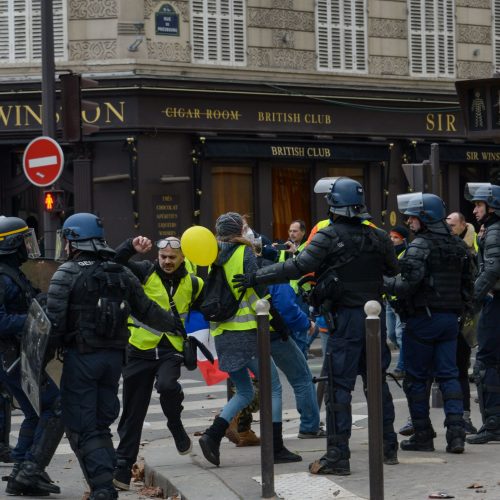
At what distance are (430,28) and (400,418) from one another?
17.8 m

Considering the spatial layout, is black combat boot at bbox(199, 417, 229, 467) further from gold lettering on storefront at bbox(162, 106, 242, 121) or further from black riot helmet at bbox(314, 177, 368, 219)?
gold lettering on storefront at bbox(162, 106, 242, 121)

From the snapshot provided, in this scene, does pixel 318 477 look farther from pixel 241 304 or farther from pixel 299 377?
pixel 299 377

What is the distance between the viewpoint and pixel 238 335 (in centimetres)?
985

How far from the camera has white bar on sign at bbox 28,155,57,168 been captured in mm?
18797

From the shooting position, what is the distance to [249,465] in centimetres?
979

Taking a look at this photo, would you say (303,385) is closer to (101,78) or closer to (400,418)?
(400,418)

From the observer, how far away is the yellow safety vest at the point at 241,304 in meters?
9.82

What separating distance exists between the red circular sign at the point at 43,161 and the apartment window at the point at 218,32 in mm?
7422

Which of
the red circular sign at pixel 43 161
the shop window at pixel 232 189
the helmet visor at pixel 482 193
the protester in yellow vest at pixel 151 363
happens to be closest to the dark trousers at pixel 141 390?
the protester in yellow vest at pixel 151 363

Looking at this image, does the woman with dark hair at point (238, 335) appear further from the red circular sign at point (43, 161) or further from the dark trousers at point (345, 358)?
the red circular sign at point (43, 161)

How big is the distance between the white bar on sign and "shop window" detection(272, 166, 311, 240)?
28.2 feet

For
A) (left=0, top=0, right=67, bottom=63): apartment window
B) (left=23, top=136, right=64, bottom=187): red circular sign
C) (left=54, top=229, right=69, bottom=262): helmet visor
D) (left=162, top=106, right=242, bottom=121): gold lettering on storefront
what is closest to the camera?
(left=54, top=229, right=69, bottom=262): helmet visor

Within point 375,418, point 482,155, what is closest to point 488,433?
point 375,418

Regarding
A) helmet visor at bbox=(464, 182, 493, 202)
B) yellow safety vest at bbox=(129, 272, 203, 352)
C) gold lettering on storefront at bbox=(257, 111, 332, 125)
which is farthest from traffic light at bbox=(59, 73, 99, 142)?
helmet visor at bbox=(464, 182, 493, 202)
